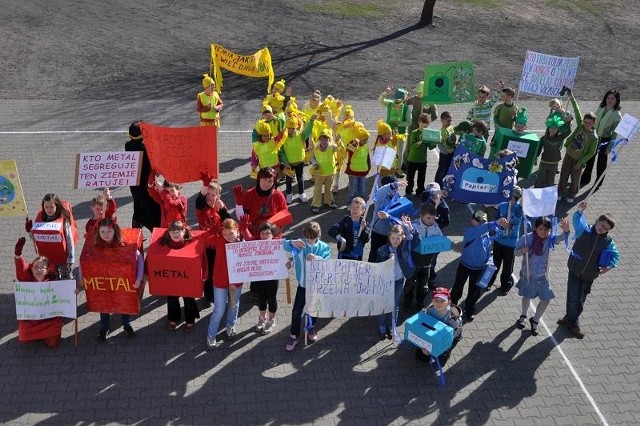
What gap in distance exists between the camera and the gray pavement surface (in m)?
7.48

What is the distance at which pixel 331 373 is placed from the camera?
8.10 m

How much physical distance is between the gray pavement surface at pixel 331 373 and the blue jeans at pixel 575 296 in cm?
23

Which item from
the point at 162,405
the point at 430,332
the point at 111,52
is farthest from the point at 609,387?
the point at 111,52

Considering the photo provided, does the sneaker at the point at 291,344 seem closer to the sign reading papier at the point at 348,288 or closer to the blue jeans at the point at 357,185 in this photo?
the sign reading papier at the point at 348,288

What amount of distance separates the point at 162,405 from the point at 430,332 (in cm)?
308

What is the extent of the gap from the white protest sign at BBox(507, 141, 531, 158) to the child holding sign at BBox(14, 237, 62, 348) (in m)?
8.18

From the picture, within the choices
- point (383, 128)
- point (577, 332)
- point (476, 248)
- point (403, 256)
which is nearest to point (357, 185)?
point (383, 128)

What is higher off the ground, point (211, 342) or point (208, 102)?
point (208, 102)

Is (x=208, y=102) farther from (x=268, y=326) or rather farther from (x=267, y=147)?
(x=268, y=326)

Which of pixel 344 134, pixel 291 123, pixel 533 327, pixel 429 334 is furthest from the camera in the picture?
pixel 344 134

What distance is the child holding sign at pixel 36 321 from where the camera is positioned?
792 cm

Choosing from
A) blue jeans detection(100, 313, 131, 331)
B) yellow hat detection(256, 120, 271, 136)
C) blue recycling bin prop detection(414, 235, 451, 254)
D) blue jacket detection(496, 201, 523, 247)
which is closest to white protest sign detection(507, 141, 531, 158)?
blue jacket detection(496, 201, 523, 247)

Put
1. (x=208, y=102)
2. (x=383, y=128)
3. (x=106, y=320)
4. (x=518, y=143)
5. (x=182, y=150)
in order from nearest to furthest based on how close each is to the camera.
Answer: (x=106, y=320), (x=182, y=150), (x=383, y=128), (x=518, y=143), (x=208, y=102)

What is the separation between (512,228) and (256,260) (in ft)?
11.8
